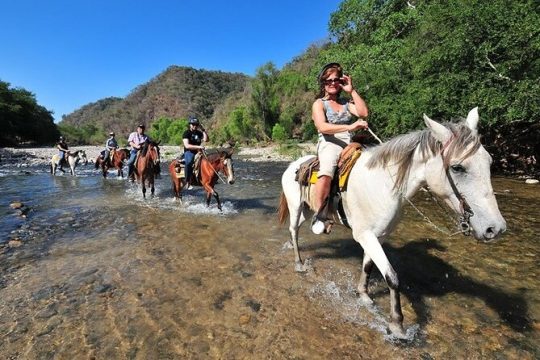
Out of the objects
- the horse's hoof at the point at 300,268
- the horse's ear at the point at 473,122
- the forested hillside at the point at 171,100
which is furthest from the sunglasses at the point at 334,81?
the forested hillside at the point at 171,100

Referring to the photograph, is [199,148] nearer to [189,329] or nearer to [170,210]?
[170,210]

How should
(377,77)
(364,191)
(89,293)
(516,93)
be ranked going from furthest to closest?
(377,77)
(516,93)
(89,293)
(364,191)

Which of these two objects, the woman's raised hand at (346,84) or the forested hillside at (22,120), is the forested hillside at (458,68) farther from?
the forested hillside at (22,120)

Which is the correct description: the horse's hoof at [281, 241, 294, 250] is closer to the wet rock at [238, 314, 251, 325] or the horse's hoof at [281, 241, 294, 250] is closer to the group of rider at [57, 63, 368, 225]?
the group of rider at [57, 63, 368, 225]

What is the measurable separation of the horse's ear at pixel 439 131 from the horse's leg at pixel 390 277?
133cm

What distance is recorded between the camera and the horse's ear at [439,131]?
10.6ft

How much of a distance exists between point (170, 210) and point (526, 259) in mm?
9230

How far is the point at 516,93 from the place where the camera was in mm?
12336

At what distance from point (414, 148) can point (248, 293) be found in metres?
3.10

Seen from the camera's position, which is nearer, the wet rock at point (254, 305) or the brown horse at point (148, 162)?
the wet rock at point (254, 305)

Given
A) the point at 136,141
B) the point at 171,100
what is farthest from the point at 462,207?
the point at 171,100

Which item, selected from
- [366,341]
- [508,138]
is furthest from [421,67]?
[366,341]

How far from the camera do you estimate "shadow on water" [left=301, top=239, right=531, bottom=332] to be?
4371 millimetres

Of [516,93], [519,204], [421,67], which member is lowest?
[519,204]
